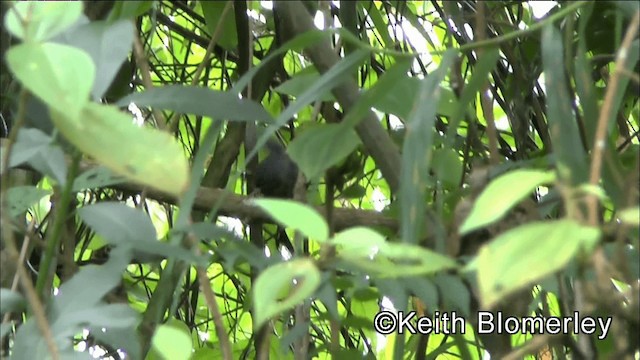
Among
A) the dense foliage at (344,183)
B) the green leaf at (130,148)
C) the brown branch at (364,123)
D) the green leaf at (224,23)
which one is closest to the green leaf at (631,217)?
the dense foliage at (344,183)

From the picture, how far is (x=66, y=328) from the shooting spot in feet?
1.18

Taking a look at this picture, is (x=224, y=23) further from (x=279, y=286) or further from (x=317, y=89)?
(x=279, y=286)

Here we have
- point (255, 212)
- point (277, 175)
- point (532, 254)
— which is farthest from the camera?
point (277, 175)

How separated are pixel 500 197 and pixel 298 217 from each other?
2.4 inches

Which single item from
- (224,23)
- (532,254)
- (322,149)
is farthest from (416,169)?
(224,23)

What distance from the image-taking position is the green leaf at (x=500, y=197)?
0.74ft

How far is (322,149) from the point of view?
15.4 inches

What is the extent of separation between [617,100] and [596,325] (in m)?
0.14

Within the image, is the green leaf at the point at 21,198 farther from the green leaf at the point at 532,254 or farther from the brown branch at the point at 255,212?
the green leaf at the point at 532,254

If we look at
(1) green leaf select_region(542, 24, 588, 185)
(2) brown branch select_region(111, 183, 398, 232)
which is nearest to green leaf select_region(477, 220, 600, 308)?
(1) green leaf select_region(542, 24, 588, 185)

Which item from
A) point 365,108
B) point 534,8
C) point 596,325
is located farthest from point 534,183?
point 534,8

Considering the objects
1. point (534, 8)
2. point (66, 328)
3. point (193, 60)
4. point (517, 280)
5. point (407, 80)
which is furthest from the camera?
point (193, 60)

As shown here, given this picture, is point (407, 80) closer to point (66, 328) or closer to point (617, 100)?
point (617, 100)

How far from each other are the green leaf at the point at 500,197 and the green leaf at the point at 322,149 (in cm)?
16
